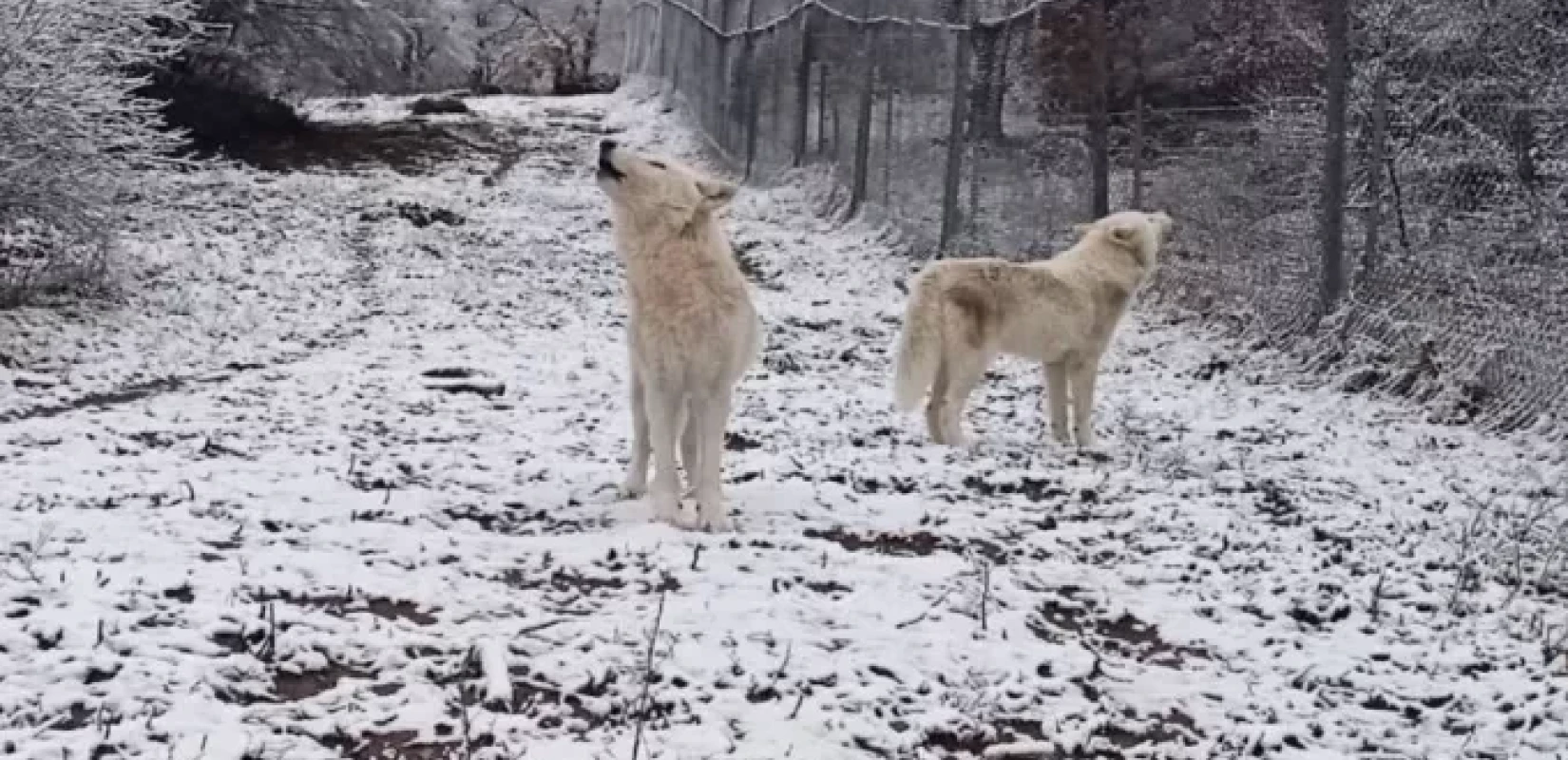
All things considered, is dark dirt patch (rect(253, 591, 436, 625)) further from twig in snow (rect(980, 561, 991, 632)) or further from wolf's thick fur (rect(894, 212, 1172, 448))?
wolf's thick fur (rect(894, 212, 1172, 448))

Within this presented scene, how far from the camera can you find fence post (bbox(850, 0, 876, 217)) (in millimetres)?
16511

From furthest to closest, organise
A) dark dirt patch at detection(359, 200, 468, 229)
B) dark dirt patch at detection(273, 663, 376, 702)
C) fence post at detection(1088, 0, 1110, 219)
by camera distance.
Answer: dark dirt patch at detection(359, 200, 468, 229), fence post at detection(1088, 0, 1110, 219), dark dirt patch at detection(273, 663, 376, 702)

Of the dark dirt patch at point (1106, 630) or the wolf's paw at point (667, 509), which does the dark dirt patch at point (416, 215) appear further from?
the dark dirt patch at point (1106, 630)

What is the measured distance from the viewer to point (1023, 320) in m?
7.90

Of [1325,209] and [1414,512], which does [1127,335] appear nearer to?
[1325,209]

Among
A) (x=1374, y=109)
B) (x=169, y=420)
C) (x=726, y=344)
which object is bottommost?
(x=169, y=420)

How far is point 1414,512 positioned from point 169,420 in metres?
6.09

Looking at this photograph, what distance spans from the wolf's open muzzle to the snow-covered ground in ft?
4.45

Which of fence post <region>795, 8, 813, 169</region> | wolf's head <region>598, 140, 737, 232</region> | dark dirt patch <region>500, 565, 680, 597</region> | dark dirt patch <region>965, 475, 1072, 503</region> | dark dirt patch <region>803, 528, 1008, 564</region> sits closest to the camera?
dark dirt patch <region>500, 565, 680, 597</region>

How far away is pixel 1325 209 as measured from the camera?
369 inches

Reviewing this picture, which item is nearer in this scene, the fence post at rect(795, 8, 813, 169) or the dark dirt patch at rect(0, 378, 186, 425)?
the dark dirt patch at rect(0, 378, 186, 425)

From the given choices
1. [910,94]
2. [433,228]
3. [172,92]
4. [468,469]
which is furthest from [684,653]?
[172,92]

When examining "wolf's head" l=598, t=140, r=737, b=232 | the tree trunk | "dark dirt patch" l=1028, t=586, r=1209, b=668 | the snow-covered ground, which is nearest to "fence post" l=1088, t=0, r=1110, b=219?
the tree trunk

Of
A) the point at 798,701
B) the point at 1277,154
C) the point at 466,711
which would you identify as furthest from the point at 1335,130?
the point at 466,711
